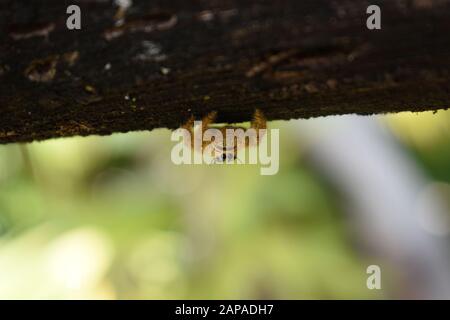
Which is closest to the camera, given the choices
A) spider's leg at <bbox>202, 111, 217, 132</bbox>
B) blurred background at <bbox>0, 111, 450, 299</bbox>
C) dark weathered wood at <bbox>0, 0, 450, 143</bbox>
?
dark weathered wood at <bbox>0, 0, 450, 143</bbox>

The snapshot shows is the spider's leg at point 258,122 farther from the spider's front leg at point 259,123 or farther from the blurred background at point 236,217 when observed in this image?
the blurred background at point 236,217

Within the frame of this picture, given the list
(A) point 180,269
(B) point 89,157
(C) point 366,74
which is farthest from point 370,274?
(C) point 366,74

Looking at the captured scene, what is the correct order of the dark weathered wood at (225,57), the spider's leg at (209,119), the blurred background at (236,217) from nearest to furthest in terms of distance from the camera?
the dark weathered wood at (225,57)
the spider's leg at (209,119)
the blurred background at (236,217)

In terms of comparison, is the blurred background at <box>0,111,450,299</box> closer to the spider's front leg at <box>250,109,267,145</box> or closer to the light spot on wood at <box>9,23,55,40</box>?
the spider's front leg at <box>250,109,267,145</box>

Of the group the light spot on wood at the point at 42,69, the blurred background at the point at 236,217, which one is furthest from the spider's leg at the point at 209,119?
the blurred background at the point at 236,217

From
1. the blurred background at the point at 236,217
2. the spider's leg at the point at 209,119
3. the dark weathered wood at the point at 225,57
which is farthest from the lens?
the blurred background at the point at 236,217

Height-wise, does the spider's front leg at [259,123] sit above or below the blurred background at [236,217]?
below

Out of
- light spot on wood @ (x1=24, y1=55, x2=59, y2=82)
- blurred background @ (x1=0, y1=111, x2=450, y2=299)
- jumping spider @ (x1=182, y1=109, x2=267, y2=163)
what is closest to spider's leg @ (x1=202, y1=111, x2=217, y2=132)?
jumping spider @ (x1=182, y1=109, x2=267, y2=163)
